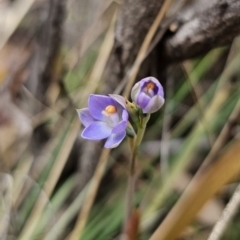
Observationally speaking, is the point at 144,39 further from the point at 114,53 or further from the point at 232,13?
the point at 232,13

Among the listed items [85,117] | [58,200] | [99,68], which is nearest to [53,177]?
[58,200]

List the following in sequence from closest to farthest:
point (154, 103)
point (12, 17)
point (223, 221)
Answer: point (154, 103)
point (223, 221)
point (12, 17)

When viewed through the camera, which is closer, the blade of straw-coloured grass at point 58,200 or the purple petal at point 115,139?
the purple petal at point 115,139

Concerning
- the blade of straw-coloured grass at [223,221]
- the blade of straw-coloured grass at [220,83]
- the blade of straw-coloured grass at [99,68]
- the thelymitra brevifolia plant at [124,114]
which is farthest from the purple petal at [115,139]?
the blade of straw-coloured grass at [220,83]

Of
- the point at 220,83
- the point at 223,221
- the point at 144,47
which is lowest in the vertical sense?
the point at 220,83

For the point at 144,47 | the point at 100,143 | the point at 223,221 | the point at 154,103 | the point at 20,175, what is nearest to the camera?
the point at 154,103

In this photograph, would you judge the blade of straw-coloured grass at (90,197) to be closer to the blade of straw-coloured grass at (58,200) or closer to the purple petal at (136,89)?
the blade of straw-coloured grass at (58,200)

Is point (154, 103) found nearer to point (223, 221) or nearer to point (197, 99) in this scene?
point (223, 221)
